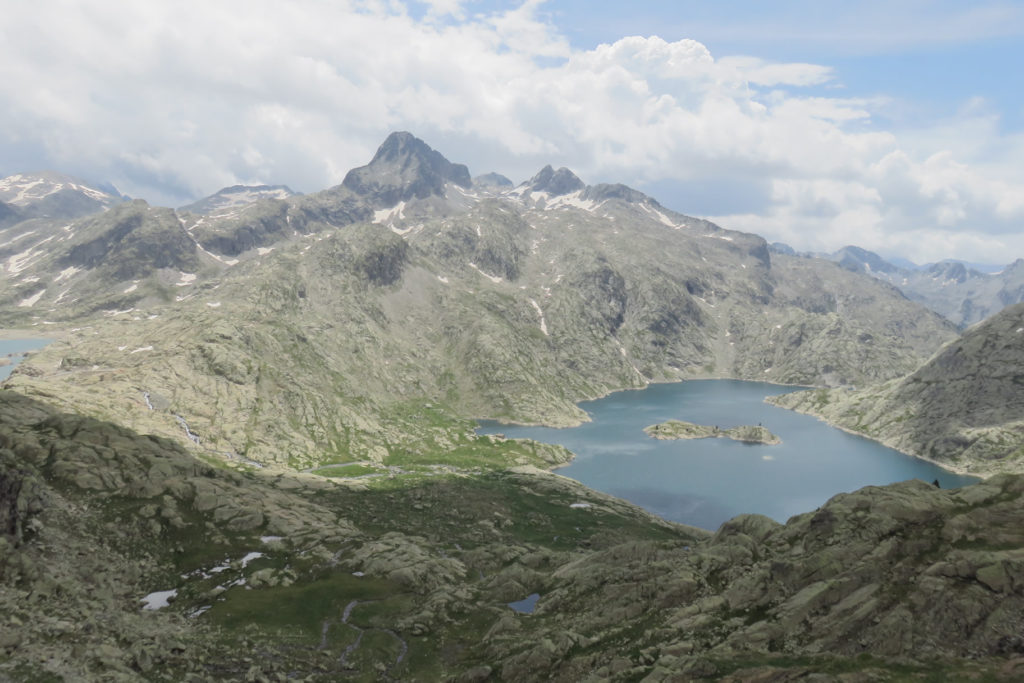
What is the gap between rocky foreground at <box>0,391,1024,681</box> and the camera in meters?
39.6

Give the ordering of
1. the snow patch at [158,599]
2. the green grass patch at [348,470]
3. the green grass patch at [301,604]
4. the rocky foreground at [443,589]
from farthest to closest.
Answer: the green grass patch at [348,470] → the snow patch at [158,599] → the green grass patch at [301,604] → the rocky foreground at [443,589]

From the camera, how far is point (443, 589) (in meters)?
76.5

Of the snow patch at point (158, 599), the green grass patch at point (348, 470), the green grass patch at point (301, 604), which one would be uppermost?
the snow patch at point (158, 599)

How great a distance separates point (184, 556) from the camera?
77688 mm

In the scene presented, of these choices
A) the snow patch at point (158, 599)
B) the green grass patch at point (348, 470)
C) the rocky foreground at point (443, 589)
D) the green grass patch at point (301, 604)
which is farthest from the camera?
the green grass patch at point (348, 470)

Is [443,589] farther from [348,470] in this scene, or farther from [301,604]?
[348,470]

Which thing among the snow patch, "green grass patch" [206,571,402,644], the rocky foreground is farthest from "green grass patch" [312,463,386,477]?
the snow patch

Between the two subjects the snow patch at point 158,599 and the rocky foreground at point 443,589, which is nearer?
the rocky foreground at point 443,589

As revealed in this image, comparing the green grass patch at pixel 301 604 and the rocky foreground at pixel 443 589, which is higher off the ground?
the rocky foreground at pixel 443 589

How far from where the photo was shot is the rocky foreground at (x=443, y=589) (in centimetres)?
3959

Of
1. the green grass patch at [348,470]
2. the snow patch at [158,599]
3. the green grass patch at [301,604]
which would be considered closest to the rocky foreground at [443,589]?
the green grass patch at [301,604]

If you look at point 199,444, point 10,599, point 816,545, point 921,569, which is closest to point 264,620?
point 10,599

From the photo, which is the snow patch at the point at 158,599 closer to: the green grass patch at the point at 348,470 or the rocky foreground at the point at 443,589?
the rocky foreground at the point at 443,589

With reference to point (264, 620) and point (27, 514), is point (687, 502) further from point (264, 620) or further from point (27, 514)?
point (27, 514)
